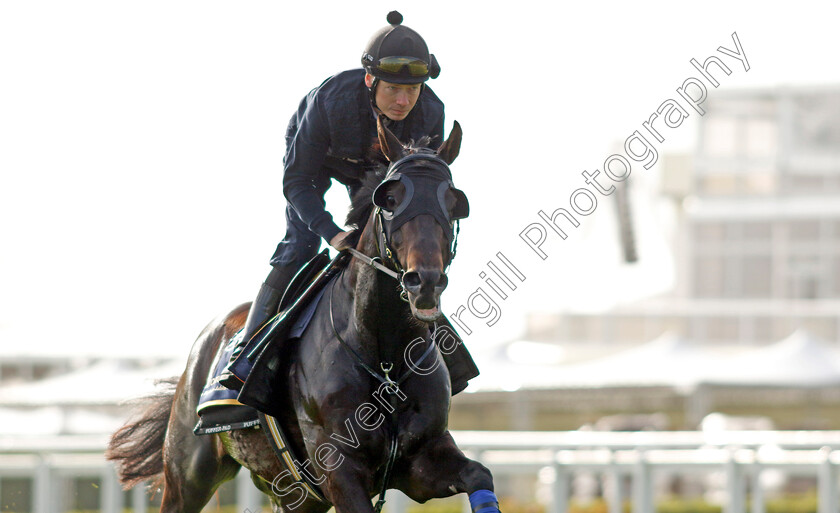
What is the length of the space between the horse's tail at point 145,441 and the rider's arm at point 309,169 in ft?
5.44

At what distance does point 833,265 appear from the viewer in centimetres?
2628

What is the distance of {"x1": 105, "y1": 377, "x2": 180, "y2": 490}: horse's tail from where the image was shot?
216 inches

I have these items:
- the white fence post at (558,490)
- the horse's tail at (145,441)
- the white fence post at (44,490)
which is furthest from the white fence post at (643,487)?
the white fence post at (44,490)

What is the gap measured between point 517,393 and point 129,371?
6380 millimetres

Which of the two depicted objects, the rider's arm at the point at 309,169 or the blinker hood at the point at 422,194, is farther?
the rider's arm at the point at 309,169

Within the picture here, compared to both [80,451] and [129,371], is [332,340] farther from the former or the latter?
[129,371]

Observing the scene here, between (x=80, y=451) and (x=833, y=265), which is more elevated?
(x=833, y=265)

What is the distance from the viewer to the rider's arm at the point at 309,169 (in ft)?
13.7

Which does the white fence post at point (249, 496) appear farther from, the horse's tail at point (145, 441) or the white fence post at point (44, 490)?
the horse's tail at point (145, 441)

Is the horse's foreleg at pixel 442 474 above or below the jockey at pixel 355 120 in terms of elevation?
below

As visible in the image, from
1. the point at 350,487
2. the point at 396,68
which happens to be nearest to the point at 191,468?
the point at 350,487

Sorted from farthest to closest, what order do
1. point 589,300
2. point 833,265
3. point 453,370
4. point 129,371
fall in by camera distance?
point 589,300 < point 833,265 < point 129,371 < point 453,370

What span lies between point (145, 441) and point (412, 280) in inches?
105

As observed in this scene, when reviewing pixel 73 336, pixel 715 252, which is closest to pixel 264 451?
pixel 73 336
